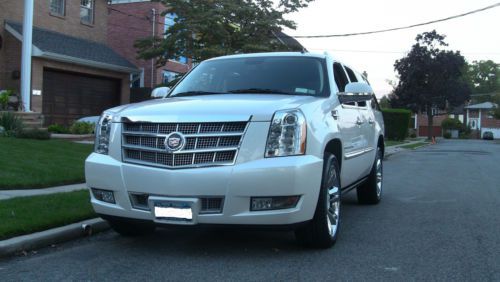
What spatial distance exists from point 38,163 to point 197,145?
6.16m

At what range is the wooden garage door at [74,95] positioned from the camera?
756 inches

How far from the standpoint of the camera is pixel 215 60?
6449mm

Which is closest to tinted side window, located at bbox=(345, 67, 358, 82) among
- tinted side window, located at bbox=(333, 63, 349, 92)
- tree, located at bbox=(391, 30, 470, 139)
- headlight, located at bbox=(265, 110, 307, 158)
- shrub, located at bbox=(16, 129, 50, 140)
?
tinted side window, located at bbox=(333, 63, 349, 92)

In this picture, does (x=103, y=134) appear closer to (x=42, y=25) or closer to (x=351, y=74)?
(x=351, y=74)

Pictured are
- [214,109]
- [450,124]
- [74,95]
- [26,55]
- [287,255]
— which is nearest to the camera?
[214,109]

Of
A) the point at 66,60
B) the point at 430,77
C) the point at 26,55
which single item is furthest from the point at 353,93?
the point at 430,77

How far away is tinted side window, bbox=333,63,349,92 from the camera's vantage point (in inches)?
246

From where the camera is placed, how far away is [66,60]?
1842cm

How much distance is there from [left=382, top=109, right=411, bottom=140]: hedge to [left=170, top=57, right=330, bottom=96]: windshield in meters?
31.4

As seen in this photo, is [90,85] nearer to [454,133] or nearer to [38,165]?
[38,165]

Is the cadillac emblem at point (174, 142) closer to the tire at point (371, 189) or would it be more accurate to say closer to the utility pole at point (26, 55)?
the tire at point (371, 189)

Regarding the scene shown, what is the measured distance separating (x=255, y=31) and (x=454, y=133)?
2590 inches

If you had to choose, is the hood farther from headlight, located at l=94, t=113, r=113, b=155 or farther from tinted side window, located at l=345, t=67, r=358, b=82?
tinted side window, located at l=345, t=67, r=358, b=82

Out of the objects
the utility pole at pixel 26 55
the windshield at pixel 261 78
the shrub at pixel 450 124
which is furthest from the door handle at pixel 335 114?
the shrub at pixel 450 124
